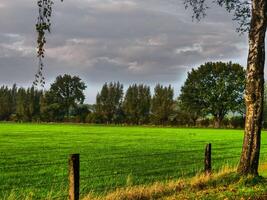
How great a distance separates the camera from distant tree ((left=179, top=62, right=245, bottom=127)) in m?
134

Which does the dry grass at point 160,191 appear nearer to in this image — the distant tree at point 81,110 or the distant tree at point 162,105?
the distant tree at point 162,105

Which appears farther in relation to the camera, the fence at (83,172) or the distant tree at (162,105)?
the distant tree at (162,105)

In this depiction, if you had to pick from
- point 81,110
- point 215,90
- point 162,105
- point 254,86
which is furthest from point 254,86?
point 81,110

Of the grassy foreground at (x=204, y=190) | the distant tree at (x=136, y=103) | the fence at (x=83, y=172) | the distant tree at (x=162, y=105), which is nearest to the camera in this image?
the grassy foreground at (x=204, y=190)

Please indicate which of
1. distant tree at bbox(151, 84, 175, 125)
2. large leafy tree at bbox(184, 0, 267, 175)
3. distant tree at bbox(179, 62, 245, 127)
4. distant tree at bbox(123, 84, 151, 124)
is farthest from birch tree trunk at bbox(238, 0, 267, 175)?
distant tree at bbox(123, 84, 151, 124)

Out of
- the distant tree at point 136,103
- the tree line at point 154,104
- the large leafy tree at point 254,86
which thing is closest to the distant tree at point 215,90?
the tree line at point 154,104

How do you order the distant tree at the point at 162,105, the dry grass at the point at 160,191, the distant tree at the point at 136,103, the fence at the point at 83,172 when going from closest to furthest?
the dry grass at the point at 160,191 → the fence at the point at 83,172 → the distant tree at the point at 162,105 → the distant tree at the point at 136,103

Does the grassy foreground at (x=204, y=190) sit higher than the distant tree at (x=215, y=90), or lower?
lower

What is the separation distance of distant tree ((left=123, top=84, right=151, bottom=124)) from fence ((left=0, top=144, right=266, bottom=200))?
13144cm

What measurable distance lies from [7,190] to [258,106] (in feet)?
33.4

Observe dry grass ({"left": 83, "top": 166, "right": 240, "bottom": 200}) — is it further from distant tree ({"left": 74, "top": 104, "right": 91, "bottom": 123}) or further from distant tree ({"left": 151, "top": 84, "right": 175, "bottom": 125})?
distant tree ({"left": 74, "top": 104, "right": 91, "bottom": 123})

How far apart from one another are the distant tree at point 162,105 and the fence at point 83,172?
12170 cm

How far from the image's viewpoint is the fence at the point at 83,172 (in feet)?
60.3

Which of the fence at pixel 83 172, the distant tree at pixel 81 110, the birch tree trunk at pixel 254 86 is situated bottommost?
the fence at pixel 83 172
